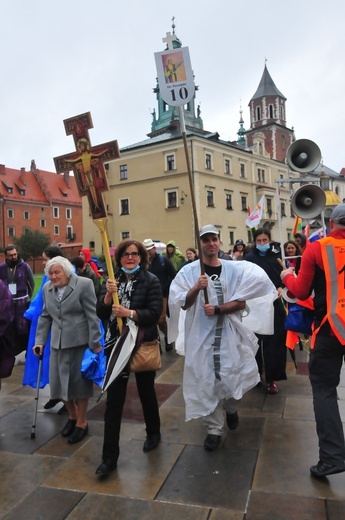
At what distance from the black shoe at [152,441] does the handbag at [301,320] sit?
1.58m

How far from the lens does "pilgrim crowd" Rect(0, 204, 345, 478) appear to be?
3.26 m

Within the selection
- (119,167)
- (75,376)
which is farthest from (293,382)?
(119,167)

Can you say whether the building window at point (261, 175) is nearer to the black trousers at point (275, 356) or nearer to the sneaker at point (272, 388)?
the black trousers at point (275, 356)

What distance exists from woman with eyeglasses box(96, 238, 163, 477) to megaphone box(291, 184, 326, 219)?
6.39ft

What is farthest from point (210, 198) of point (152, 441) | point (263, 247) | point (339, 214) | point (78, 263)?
point (339, 214)

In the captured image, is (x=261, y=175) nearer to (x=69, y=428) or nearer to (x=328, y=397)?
(x=69, y=428)

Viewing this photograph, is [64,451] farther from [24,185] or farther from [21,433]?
[24,185]

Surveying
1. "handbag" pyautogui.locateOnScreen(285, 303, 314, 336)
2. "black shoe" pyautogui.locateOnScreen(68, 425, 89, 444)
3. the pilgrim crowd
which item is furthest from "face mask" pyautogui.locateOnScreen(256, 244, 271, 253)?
"black shoe" pyautogui.locateOnScreen(68, 425, 89, 444)

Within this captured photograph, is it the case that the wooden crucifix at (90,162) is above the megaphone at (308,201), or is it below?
above

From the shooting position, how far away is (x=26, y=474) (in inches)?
137

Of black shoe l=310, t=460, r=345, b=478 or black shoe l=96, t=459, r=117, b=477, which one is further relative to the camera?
black shoe l=96, t=459, r=117, b=477

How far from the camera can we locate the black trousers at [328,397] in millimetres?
3195

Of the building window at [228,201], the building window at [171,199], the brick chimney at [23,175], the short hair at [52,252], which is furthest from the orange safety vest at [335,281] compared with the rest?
the brick chimney at [23,175]

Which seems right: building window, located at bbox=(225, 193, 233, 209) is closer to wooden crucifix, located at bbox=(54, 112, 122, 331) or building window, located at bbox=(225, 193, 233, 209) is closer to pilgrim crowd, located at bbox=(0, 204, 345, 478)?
pilgrim crowd, located at bbox=(0, 204, 345, 478)
